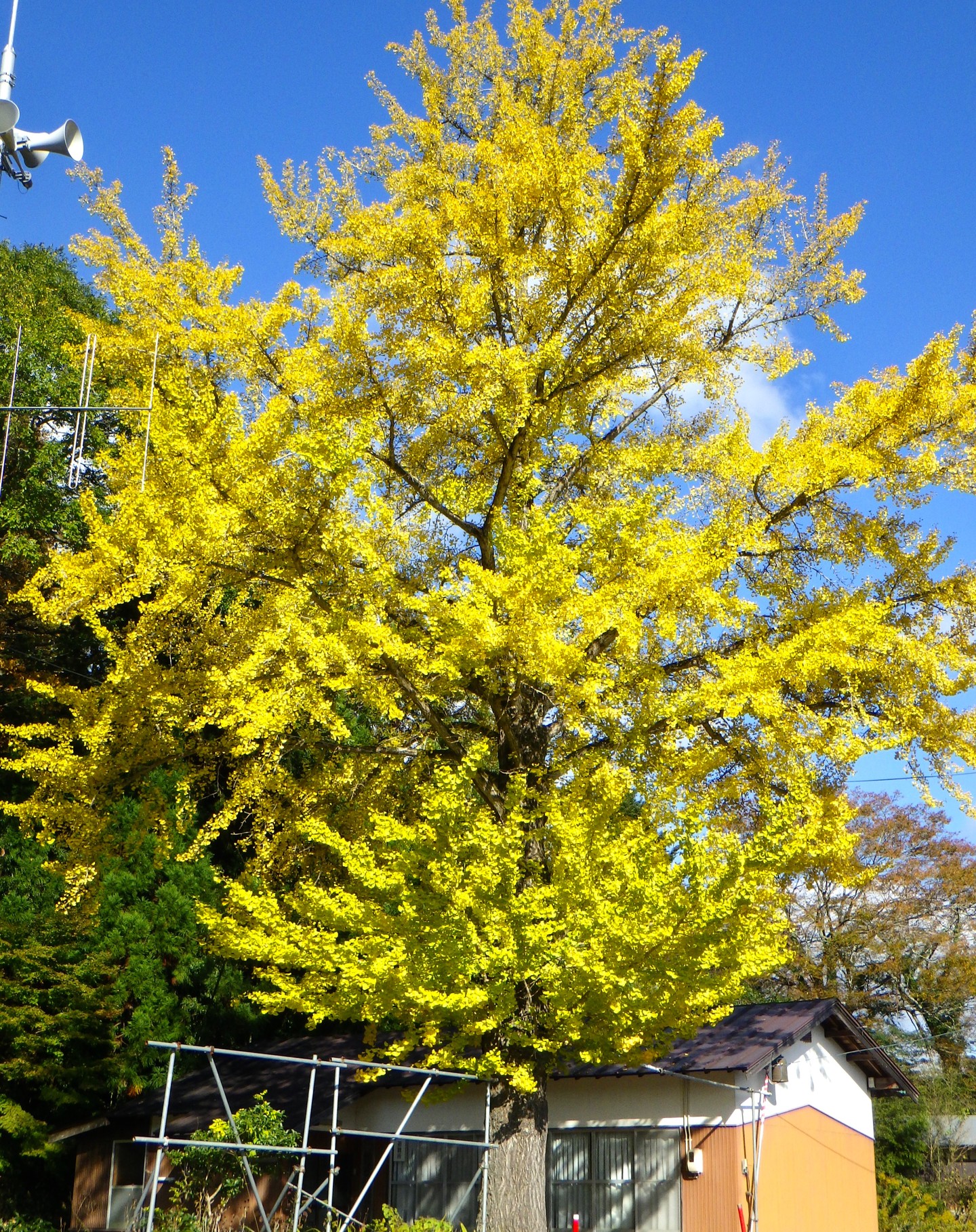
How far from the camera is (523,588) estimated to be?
9086mm

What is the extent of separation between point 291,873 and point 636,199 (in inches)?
311

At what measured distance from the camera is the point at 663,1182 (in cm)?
1271

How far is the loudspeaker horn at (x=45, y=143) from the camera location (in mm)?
7992

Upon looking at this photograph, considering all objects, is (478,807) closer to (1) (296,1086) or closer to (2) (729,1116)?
(2) (729,1116)

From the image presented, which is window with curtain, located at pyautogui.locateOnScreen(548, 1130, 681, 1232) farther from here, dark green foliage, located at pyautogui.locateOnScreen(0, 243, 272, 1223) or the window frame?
dark green foliage, located at pyautogui.locateOnScreen(0, 243, 272, 1223)

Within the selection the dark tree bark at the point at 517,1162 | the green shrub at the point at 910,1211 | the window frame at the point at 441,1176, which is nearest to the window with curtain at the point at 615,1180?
the window frame at the point at 441,1176

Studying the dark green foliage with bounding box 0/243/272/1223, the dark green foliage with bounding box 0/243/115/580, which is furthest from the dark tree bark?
the dark green foliage with bounding box 0/243/115/580

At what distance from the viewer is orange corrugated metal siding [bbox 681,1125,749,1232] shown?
1223 centimetres

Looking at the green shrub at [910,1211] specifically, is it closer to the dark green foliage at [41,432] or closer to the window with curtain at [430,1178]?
the window with curtain at [430,1178]

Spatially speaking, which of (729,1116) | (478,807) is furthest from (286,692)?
(729,1116)

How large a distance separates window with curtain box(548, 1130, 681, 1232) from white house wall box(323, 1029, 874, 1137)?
0.24m

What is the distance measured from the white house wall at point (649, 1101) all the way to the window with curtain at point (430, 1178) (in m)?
0.37

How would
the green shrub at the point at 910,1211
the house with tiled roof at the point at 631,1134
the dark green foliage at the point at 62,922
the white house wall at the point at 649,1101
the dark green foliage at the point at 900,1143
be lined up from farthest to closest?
the dark green foliage at the point at 900,1143 → the green shrub at the point at 910,1211 → the dark green foliage at the point at 62,922 → the white house wall at the point at 649,1101 → the house with tiled roof at the point at 631,1134

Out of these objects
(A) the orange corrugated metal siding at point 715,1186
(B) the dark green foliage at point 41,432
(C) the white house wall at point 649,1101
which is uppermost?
(B) the dark green foliage at point 41,432
